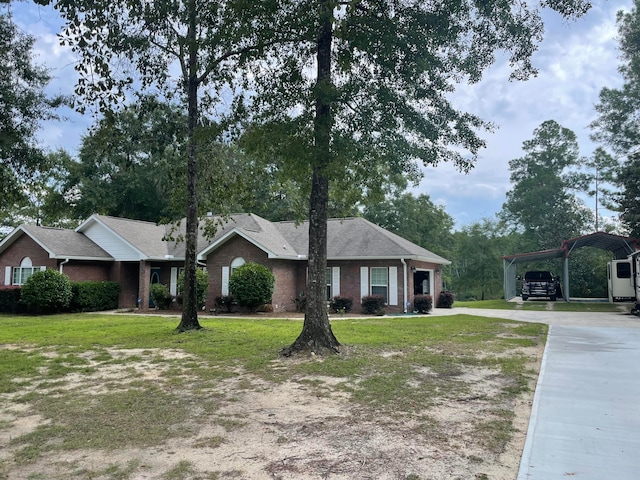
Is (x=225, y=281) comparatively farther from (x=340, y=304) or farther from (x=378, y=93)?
(x=378, y=93)

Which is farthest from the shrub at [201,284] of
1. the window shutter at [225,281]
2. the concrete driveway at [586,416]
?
the concrete driveway at [586,416]

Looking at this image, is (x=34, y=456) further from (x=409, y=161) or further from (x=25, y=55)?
(x=25, y=55)

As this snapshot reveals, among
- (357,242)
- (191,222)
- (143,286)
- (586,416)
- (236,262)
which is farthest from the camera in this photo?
(143,286)

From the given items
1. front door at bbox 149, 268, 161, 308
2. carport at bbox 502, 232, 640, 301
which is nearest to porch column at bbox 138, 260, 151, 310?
front door at bbox 149, 268, 161, 308

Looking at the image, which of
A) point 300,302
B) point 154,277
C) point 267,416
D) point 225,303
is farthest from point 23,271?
point 267,416

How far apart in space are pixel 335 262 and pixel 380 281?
92.1 inches

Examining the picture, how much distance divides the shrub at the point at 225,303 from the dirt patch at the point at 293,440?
44.8 ft

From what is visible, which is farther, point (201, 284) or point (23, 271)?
point (23, 271)

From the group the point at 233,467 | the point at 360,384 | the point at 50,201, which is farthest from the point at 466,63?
the point at 50,201

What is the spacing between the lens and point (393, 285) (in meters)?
21.0

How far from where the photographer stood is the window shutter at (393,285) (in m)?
21.0

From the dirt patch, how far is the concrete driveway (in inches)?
8.6

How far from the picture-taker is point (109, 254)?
2397cm

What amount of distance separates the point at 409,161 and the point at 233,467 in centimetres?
766
